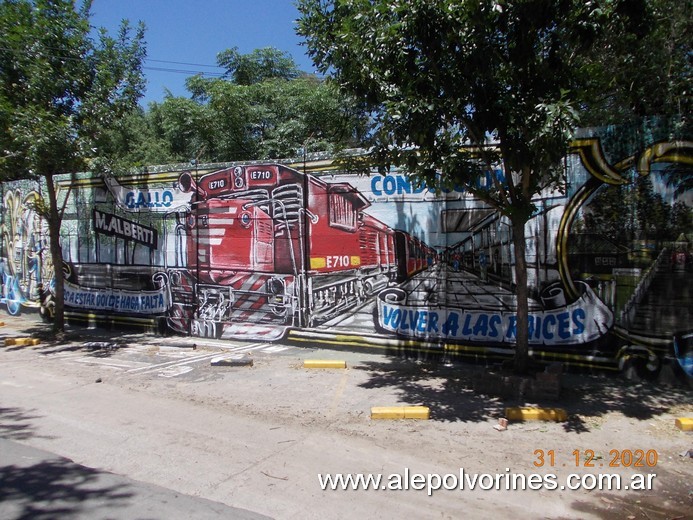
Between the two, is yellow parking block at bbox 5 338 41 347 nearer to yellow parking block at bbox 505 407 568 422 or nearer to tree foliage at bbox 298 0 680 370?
tree foliage at bbox 298 0 680 370

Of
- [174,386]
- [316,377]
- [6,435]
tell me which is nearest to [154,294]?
[174,386]

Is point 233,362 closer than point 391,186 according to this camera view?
Yes

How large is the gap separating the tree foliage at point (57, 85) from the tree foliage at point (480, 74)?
647cm

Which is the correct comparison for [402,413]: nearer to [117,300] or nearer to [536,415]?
[536,415]

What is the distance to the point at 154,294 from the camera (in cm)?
1234

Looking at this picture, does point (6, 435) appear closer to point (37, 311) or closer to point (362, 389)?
point (362, 389)

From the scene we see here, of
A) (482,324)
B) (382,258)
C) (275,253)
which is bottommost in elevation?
(482,324)

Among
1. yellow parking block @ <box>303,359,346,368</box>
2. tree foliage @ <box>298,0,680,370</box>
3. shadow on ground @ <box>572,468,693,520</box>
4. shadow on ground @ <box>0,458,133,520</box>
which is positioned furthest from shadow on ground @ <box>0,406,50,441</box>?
shadow on ground @ <box>572,468,693,520</box>

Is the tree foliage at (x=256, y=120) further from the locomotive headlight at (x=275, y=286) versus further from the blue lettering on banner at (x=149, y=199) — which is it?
the locomotive headlight at (x=275, y=286)

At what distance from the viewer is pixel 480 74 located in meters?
6.39

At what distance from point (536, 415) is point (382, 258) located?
4288 mm

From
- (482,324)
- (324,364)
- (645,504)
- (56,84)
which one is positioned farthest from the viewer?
(56,84)

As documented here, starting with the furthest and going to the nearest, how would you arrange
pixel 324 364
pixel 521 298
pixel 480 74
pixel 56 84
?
pixel 56 84, pixel 324 364, pixel 521 298, pixel 480 74

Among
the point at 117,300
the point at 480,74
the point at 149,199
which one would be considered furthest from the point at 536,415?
the point at 117,300
